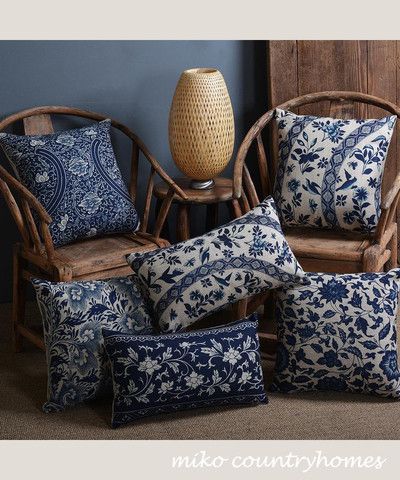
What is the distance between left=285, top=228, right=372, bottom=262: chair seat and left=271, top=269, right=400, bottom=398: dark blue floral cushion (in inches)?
9.4

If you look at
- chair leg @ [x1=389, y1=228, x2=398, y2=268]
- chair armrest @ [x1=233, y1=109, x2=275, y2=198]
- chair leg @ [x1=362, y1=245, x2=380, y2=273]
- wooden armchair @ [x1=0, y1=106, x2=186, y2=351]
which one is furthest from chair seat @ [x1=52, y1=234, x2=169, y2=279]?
chair leg @ [x1=389, y1=228, x2=398, y2=268]

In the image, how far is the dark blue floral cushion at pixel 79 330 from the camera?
3.41 m

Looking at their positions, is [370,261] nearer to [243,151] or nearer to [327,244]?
[327,244]

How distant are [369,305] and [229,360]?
508 millimetres

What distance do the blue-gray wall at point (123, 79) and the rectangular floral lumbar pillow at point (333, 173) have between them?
1.85ft

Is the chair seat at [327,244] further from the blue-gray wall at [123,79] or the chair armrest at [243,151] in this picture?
the blue-gray wall at [123,79]

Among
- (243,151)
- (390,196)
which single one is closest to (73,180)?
(243,151)

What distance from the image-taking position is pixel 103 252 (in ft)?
12.7

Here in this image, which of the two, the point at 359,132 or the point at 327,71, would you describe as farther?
the point at 327,71

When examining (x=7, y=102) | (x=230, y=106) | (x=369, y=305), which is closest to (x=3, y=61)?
(x=7, y=102)

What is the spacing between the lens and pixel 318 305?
3457mm

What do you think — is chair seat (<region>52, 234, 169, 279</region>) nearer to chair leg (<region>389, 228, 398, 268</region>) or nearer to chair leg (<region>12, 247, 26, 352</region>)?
chair leg (<region>12, 247, 26, 352</region>)

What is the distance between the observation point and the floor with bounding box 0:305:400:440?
130 inches

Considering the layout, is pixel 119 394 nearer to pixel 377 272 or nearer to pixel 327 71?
pixel 377 272
